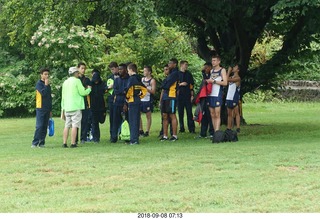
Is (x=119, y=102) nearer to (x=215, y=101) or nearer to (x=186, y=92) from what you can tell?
(x=215, y=101)

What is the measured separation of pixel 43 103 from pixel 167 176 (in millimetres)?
5992

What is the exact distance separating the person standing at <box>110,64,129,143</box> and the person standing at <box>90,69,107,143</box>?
1.50 feet

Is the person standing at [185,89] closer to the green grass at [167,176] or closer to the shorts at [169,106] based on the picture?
the shorts at [169,106]

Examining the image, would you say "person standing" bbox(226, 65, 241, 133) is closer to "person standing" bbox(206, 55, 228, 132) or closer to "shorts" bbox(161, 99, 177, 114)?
"shorts" bbox(161, 99, 177, 114)

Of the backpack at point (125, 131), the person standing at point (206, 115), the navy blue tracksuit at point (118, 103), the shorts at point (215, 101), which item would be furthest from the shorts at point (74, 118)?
the person standing at point (206, 115)

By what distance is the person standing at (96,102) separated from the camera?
63.6 ft

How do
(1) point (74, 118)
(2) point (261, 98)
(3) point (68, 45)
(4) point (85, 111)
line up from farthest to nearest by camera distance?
1. (2) point (261, 98)
2. (3) point (68, 45)
3. (4) point (85, 111)
4. (1) point (74, 118)

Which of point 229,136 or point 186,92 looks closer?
point 229,136

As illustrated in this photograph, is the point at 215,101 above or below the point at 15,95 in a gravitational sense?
below

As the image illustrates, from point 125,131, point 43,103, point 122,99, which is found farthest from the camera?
point 122,99

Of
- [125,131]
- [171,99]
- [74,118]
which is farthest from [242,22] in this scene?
[74,118]

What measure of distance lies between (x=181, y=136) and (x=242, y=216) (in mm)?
12853

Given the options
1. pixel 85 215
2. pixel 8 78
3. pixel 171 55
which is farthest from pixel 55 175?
pixel 8 78

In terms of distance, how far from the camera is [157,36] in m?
20.5
